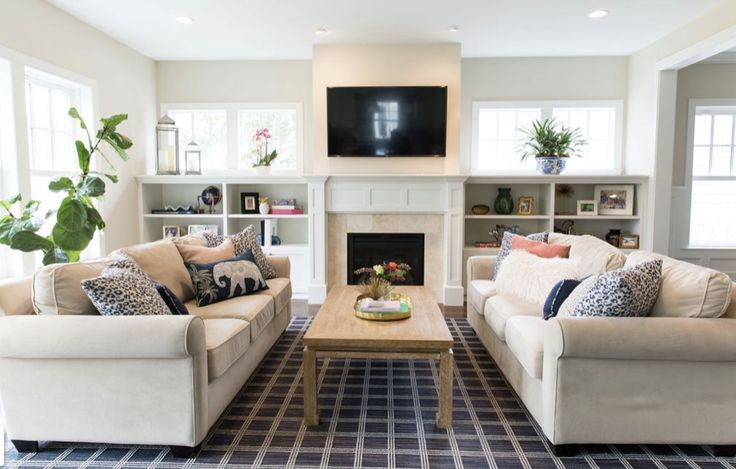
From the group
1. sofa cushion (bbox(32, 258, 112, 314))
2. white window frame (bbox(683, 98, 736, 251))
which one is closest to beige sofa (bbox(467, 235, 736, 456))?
sofa cushion (bbox(32, 258, 112, 314))

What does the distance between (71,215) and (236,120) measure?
9.49 feet

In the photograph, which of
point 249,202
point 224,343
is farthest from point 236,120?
point 224,343

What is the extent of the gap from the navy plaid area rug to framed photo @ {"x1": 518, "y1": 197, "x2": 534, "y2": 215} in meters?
2.82

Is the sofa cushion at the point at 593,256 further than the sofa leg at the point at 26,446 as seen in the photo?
Yes

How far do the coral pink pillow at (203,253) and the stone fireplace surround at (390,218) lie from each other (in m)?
1.61

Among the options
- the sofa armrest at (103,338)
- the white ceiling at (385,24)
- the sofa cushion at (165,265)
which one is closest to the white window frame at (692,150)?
the white ceiling at (385,24)

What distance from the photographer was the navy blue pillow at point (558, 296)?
2559 mm

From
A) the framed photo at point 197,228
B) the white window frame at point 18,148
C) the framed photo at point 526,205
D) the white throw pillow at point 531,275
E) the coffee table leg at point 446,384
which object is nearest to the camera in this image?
the coffee table leg at point 446,384

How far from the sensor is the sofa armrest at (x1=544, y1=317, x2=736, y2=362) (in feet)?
6.69

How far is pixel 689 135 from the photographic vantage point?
17.8 ft

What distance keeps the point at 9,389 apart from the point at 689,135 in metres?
6.48

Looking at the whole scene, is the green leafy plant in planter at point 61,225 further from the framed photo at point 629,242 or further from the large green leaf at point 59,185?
the framed photo at point 629,242

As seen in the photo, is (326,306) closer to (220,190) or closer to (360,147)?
(360,147)

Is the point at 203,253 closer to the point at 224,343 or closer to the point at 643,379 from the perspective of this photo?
the point at 224,343
